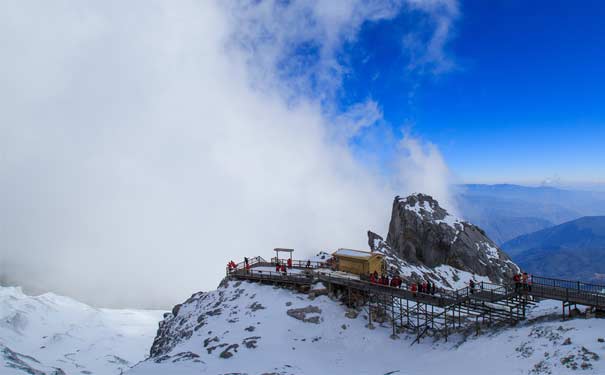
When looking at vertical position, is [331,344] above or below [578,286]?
below

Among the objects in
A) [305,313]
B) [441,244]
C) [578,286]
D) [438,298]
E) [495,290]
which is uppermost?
[441,244]

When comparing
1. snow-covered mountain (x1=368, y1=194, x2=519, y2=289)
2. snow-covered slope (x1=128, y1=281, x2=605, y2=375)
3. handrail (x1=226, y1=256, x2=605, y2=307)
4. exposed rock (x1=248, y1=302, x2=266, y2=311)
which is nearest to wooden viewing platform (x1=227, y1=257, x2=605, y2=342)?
handrail (x1=226, y1=256, x2=605, y2=307)

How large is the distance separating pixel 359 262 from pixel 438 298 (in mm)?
11831

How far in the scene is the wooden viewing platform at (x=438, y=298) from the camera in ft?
105

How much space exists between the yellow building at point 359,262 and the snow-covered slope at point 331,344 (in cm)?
573

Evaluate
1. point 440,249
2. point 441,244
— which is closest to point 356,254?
point 441,244

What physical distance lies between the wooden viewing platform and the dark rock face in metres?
32.8

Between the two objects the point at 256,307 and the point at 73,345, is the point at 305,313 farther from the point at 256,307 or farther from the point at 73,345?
the point at 73,345

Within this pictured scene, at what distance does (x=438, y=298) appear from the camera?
3662 cm

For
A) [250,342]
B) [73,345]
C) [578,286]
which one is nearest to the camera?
[578,286]

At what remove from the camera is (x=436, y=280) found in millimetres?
70938

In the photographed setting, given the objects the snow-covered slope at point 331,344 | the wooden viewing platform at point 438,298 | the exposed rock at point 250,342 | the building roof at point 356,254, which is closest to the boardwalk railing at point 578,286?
the wooden viewing platform at point 438,298

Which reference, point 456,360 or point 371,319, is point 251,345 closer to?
point 371,319

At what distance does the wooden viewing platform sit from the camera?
3192 cm
